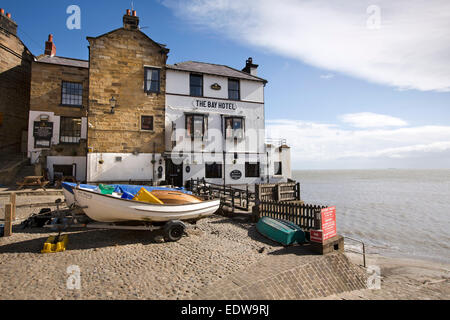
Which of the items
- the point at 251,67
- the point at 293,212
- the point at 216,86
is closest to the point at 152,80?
the point at 216,86

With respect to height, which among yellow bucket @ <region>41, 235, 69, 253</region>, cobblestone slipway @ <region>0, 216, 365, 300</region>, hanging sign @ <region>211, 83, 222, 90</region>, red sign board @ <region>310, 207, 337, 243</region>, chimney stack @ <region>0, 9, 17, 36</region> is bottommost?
cobblestone slipway @ <region>0, 216, 365, 300</region>

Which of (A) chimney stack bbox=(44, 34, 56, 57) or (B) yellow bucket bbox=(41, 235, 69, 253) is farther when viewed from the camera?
(A) chimney stack bbox=(44, 34, 56, 57)

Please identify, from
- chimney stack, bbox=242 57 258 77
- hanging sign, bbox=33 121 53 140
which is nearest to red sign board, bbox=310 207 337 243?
chimney stack, bbox=242 57 258 77

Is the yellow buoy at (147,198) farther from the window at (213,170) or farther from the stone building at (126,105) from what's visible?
the window at (213,170)

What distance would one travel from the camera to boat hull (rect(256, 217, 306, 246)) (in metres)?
7.60

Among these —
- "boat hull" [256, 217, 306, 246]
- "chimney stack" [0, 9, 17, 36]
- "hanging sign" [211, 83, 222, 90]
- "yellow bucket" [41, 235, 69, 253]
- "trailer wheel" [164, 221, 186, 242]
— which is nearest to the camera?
"yellow bucket" [41, 235, 69, 253]

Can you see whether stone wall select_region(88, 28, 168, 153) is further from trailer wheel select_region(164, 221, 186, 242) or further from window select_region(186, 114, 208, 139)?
trailer wheel select_region(164, 221, 186, 242)

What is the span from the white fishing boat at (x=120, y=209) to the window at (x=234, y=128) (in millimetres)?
→ 14371

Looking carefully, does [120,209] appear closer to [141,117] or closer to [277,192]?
[277,192]

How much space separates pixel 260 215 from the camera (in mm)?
10492

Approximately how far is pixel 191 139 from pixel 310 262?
16000 mm

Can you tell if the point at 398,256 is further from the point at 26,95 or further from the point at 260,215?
the point at 26,95

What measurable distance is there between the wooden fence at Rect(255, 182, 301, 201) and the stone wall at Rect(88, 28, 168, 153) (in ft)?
36.1
